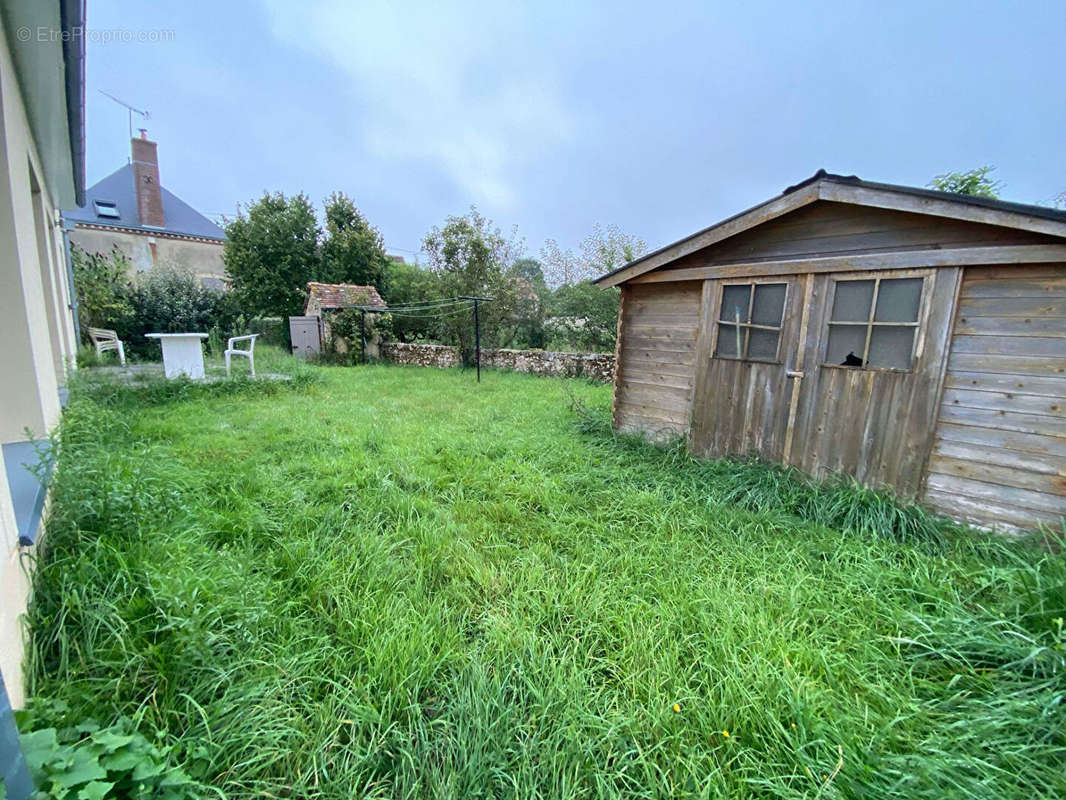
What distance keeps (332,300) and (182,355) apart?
24.2ft

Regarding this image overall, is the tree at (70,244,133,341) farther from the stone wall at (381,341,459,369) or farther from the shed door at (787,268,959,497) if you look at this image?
the shed door at (787,268,959,497)

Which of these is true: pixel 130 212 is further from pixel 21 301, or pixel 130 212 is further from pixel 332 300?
pixel 21 301

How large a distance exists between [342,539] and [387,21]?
13.2 meters

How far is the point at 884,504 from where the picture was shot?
3.56m

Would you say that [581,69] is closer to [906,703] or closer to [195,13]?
[195,13]

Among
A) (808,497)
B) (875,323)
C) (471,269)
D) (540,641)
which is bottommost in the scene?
(540,641)

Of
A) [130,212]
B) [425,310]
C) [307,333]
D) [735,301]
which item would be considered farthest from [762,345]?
[130,212]

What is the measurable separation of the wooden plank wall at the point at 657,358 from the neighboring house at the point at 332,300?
1122 cm

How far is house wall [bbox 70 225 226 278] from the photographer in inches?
714

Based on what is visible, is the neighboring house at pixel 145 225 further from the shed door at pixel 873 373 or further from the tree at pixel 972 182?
the tree at pixel 972 182

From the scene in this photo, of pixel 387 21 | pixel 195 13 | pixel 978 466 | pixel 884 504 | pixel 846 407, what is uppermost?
pixel 387 21

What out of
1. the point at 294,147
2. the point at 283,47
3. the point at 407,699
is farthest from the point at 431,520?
the point at 294,147

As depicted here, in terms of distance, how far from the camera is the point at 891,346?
146 inches

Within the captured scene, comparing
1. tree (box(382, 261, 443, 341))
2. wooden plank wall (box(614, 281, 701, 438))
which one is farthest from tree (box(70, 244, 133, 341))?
wooden plank wall (box(614, 281, 701, 438))
